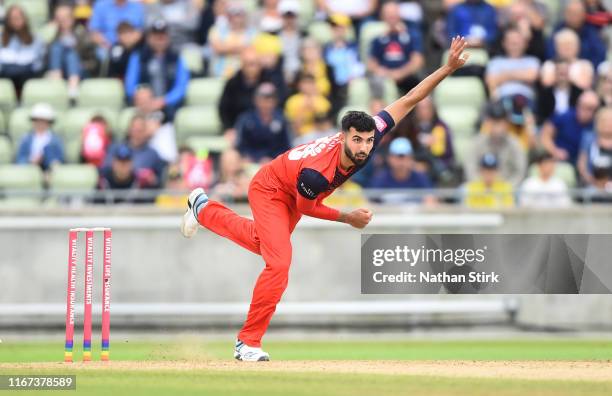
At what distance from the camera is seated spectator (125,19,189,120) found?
19641 millimetres

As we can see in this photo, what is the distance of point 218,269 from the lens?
1770 cm

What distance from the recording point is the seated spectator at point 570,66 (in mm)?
19219

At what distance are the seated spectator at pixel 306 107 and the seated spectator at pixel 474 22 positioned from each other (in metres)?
2.34

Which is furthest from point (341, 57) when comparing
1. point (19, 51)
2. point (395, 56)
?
point (19, 51)

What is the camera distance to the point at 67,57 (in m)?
20.6

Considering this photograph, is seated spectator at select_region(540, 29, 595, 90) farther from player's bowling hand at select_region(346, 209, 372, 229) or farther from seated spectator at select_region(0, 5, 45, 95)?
player's bowling hand at select_region(346, 209, 372, 229)

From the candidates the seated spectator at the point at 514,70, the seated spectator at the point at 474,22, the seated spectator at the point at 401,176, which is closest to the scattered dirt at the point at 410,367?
the seated spectator at the point at 401,176

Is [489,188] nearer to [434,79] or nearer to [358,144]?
[434,79]

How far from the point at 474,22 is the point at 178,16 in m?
4.42

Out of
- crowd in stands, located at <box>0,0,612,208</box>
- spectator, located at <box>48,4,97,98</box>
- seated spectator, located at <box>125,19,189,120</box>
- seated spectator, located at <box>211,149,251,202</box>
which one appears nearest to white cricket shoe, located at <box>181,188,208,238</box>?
crowd in stands, located at <box>0,0,612,208</box>

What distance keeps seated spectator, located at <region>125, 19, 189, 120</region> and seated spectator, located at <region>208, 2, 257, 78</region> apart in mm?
718

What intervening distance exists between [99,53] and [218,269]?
479 centimetres

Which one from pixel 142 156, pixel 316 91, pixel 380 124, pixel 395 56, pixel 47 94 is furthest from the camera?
pixel 47 94

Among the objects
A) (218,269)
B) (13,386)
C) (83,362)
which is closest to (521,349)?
(218,269)
